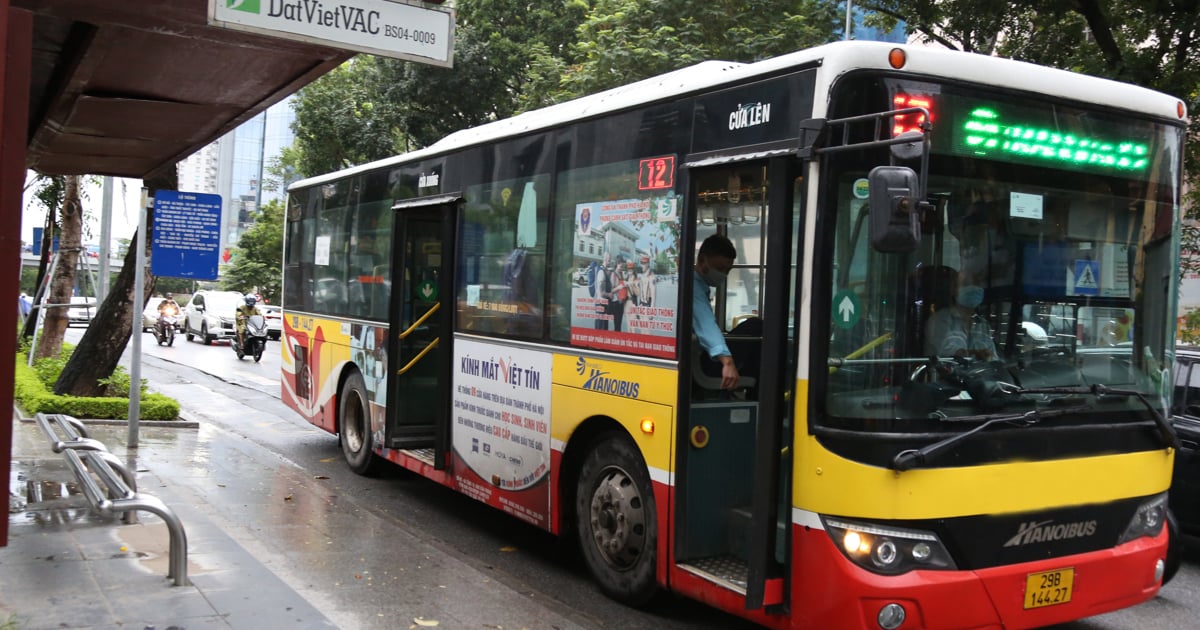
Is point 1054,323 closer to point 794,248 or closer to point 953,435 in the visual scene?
point 953,435

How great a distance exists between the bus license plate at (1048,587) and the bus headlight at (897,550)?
0.46 m

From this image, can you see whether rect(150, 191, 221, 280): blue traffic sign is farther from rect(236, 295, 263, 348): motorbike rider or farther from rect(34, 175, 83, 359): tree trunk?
rect(236, 295, 263, 348): motorbike rider

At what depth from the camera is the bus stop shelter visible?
3.71 meters

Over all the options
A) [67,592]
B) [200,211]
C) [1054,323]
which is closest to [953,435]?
[1054,323]

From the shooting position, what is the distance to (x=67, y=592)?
5188 millimetres

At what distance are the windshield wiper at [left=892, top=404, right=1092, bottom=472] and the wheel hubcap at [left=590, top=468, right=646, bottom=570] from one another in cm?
182

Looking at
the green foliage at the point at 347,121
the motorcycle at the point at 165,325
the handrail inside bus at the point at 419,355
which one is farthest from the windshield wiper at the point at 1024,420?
the motorcycle at the point at 165,325

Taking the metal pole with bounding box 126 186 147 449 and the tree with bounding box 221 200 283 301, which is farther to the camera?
the tree with bounding box 221 200 283 301

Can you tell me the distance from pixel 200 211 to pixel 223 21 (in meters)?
6.66

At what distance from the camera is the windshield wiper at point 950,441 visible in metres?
4.10

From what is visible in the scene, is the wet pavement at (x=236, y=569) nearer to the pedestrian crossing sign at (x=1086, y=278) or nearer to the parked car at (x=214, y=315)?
the pedestrian crossing sign at (x=1086, y=278)

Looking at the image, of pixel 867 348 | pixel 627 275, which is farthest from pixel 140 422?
pixel 867 348

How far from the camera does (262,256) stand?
4566 cm

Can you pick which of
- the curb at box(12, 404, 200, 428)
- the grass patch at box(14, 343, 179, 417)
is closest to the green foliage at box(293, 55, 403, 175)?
the grass patch at box(14, 343, 179, 417)
